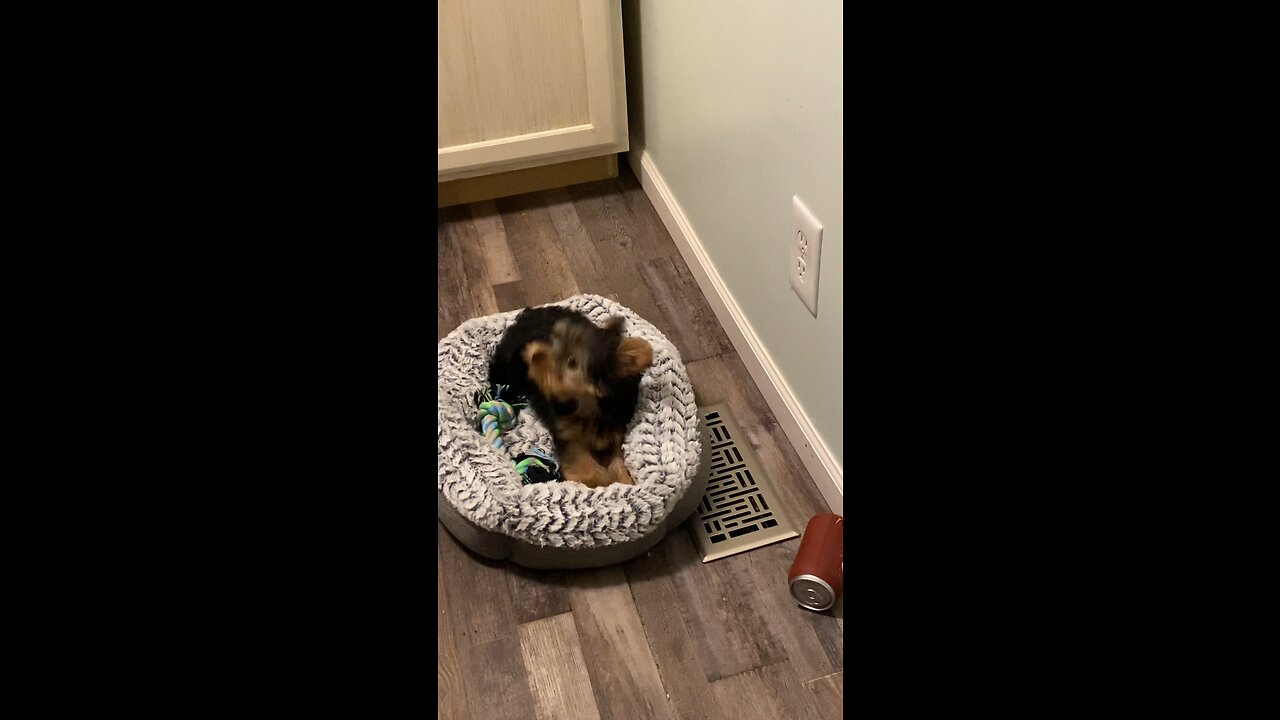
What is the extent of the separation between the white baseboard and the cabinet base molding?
9 cm

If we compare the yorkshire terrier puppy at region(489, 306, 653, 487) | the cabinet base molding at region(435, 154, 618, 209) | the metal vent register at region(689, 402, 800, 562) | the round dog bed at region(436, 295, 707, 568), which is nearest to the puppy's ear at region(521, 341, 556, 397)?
the yorkshire terrier puppy at region(489, 306, 653, 487)

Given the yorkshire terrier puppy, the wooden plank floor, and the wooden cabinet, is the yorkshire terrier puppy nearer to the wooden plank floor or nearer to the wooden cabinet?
the wooden plank floor

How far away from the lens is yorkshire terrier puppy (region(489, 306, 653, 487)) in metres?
1.64

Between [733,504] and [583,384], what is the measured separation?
31 centimetres

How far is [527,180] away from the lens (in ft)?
8.14

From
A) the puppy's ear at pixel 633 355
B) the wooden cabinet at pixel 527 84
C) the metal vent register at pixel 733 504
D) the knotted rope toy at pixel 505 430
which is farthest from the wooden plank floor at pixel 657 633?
the wooden cabinet at pixel 527 84

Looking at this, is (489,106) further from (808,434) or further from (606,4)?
(808,434)

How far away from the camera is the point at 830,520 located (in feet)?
5.11

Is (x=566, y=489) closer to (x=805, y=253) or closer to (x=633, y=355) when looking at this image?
(x=633, y=355)

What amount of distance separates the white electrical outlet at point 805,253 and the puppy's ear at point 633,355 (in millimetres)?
251

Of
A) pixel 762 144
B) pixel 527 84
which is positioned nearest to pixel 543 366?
pixel 762 144

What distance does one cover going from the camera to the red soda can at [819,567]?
1.50 m

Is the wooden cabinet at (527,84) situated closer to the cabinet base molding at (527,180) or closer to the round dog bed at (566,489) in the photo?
the cabinet base molding at (527,180)
